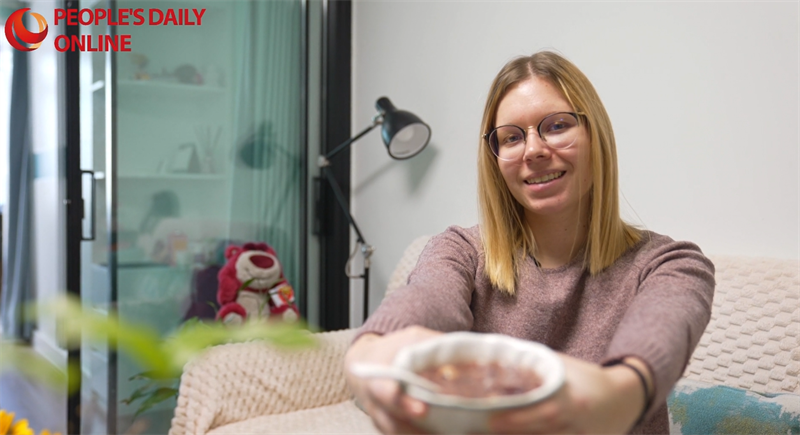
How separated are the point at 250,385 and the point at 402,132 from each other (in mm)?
1101

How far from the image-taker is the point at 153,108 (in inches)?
94.8

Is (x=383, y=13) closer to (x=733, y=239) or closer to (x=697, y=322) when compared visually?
(x=733, y=239)

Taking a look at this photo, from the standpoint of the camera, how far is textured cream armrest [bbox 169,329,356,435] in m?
1.60

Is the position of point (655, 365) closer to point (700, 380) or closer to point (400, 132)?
point (700, 380)

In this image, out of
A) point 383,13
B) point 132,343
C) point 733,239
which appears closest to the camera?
point 132,343

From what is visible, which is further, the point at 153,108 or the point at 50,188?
the point at 153,108

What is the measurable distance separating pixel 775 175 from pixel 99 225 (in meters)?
2.10

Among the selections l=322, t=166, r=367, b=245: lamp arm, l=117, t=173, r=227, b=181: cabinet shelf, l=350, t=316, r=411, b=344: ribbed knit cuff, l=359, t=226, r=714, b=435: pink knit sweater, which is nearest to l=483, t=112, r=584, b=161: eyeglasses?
l=359, t=226, r=714, b=435: pink knit sweater

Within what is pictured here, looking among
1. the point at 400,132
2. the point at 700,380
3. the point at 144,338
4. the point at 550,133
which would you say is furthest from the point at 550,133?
the point at 400,132

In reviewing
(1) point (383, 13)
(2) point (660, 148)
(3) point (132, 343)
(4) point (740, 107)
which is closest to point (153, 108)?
(1) point (383, 13)

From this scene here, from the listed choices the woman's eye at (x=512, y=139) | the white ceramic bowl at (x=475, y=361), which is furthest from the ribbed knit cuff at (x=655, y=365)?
the woman's eye at (x=512, y=139)

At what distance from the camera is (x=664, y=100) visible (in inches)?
67.2

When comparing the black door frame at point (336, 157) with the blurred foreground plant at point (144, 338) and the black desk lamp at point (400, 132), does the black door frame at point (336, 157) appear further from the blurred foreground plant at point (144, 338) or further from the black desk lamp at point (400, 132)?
the blurred foreground plant at point (144, 338)

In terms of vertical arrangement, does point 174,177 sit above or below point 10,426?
above
